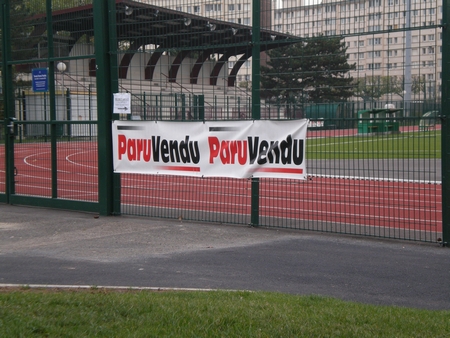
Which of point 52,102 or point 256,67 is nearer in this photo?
point 256,67

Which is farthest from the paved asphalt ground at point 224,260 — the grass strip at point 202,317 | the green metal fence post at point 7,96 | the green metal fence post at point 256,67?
the green metal fence post at point 7,96

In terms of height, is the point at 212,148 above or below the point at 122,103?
below

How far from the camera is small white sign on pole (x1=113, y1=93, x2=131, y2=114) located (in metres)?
12.2

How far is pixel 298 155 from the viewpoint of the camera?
34.1 feet

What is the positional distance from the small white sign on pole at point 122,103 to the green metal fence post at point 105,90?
254 mm

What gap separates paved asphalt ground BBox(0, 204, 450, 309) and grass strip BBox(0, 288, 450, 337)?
92 centimetres

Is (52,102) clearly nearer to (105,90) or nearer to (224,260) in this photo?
(105,90)

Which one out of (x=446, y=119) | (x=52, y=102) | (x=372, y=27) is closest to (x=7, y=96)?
(x=52, y=102)

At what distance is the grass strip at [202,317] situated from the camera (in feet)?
16.4

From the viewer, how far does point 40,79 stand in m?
13.7

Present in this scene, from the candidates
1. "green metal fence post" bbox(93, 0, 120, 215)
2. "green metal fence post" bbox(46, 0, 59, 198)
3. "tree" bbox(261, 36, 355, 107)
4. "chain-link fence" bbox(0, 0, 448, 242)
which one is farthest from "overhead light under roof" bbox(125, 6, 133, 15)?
"tree" bbox(261, 36, 355, 107)

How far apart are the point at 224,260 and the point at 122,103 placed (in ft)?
15.8

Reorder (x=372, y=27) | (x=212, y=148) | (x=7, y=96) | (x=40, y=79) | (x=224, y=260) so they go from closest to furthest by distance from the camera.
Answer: (x=224, y=260) → (x=372, y=27) → (x=212, y=148) → (x=40, y=79) → (x=7, y=96)

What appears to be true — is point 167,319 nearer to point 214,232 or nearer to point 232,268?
point 232,268
